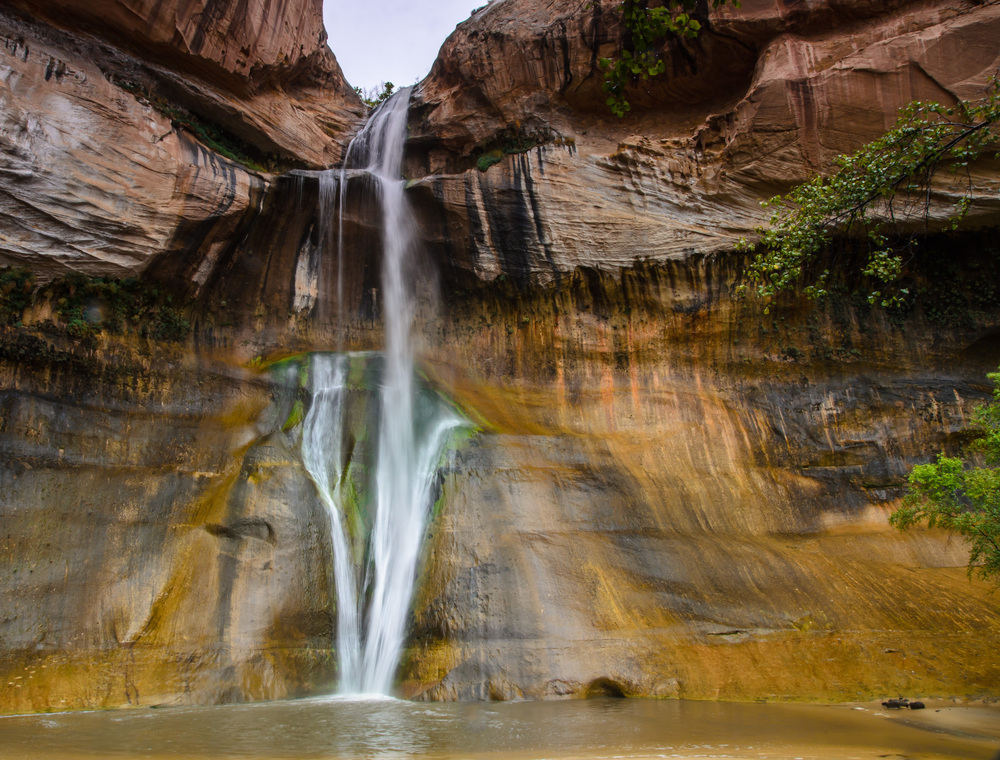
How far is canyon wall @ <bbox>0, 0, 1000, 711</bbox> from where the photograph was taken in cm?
962

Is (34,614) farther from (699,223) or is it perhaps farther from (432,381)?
(699,223)

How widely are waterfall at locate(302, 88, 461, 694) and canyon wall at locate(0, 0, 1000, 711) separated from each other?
0.44m

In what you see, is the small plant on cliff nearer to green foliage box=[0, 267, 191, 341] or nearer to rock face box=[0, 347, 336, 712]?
green foliage box=[0, 267, 191, 341]

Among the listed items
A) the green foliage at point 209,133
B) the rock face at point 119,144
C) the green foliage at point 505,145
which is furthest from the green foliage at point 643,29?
the green foliage at point 209,133

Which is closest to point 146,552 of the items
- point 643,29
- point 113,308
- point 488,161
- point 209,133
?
point 113,308

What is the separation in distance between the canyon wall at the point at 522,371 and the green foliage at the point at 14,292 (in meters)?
0.34

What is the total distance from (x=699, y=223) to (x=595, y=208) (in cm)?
237

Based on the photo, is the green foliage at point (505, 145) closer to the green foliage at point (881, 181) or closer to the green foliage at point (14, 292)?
the green foliage at point (881, 181)

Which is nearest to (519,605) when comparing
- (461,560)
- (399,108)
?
(461,560)

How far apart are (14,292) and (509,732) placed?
38.9 ft

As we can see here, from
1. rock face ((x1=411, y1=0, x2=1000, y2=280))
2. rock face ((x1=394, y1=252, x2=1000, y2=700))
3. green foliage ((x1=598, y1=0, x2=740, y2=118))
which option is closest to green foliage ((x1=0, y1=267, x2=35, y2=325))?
rock face ((x1=411, y1=0, x2=1000, y2=280))

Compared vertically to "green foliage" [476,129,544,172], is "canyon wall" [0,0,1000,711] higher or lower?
lower

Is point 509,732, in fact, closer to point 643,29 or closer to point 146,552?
point 146,552

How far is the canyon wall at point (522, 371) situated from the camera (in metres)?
9.62
